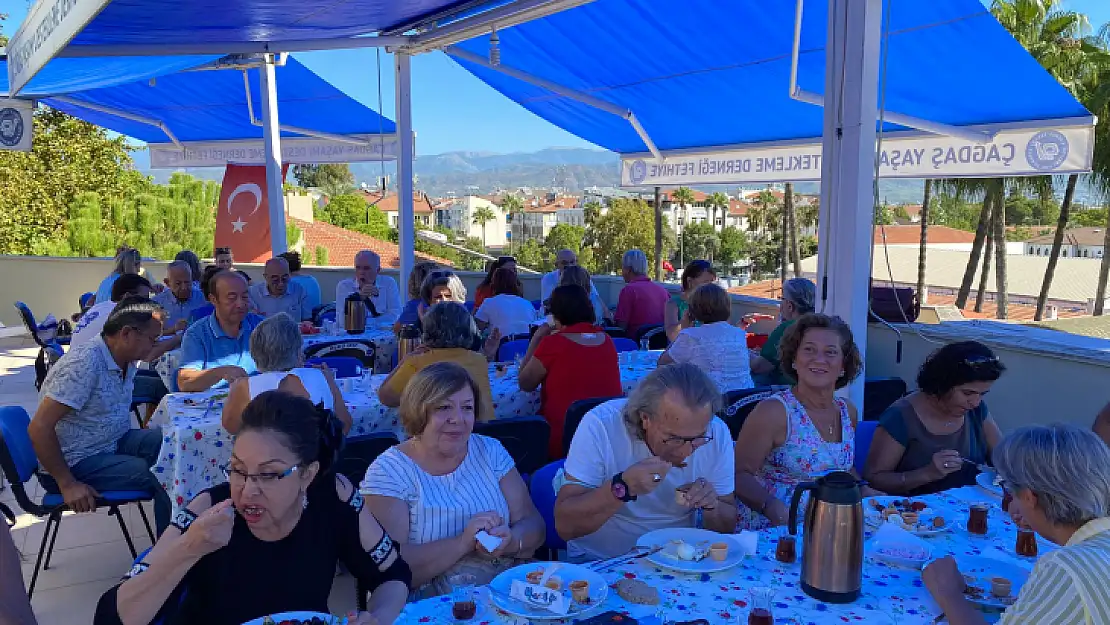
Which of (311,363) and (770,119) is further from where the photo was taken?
(770,119)

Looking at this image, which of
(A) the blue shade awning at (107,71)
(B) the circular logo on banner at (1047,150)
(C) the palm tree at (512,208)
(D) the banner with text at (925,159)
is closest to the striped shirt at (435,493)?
(D) the banner with text at (925,159)

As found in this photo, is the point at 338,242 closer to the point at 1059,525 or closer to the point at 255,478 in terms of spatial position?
the point at 255,478

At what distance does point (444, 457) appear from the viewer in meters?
2.37

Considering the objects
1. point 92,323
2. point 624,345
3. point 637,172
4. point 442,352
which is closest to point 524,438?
point 442,352

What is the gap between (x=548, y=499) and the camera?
261 cm

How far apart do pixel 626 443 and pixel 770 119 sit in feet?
21.1

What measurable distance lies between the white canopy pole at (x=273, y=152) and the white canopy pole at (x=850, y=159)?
19.2 ft

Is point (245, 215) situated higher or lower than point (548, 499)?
higher

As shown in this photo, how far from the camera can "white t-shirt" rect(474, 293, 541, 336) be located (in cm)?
564

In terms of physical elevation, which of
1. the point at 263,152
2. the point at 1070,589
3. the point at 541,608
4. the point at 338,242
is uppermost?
the point at 263,152

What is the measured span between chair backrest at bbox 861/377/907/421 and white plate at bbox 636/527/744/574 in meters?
2.40

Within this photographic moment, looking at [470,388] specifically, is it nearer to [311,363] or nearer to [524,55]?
[311,363]

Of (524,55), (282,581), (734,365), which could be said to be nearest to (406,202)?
(524,55)

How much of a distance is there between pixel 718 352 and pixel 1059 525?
2.60 meters
